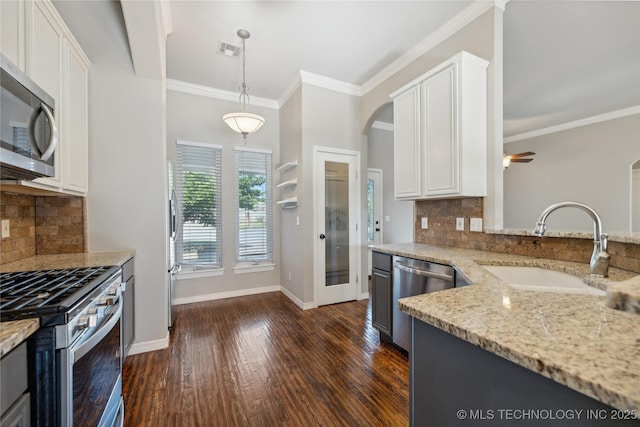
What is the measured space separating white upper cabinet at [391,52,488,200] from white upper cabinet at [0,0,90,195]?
280 centimetres

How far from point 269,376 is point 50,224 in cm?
224

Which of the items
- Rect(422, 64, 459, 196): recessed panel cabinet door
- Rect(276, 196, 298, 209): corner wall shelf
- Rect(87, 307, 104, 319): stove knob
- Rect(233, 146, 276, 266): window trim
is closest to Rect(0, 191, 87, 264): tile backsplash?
Rect(87, 307, 104, 319): stove knob

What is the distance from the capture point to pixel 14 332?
31.4 inches

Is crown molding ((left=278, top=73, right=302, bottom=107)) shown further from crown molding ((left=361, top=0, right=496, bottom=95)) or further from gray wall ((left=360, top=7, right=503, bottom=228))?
gray wall ((left=360, top=7, right=503, bottom=228))

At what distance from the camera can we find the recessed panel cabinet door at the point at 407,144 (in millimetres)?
2566

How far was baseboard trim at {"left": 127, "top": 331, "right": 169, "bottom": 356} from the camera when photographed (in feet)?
7.85

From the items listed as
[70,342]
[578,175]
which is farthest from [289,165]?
[578,175]

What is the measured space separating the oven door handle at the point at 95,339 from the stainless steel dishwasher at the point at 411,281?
1834 mm

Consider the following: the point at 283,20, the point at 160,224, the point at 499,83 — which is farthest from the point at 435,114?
the point at 160,224

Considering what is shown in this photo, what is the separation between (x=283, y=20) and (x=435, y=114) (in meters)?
1.72

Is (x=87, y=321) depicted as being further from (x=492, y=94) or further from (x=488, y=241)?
(x=492, y=94)

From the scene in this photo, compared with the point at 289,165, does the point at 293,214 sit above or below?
below

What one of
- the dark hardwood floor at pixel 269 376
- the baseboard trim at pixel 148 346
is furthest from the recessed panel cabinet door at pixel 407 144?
the baseboard trim at pixel 148 346

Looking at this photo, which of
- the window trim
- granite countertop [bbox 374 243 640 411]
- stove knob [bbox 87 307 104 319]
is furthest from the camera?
the window trim
